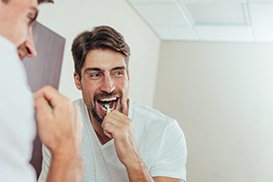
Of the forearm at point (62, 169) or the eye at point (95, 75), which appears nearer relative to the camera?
the forearm at point (62, 169)

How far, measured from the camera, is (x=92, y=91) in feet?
4.87

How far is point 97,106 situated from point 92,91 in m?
0.06

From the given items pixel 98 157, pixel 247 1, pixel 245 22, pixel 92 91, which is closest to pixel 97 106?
pixel 92 91

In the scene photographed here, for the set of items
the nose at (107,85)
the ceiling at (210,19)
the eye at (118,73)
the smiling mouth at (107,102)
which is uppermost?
the ceiling at (210,19)

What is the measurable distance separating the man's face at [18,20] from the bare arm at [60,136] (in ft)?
0.36

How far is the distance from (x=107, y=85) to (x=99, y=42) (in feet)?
0.55

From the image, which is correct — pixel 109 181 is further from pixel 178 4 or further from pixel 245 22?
pixel 245 22

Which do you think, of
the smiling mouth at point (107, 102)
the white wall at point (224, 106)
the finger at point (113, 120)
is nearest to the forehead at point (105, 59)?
the smiling mouth at point (107, 102)

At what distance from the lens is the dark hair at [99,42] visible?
1484mm

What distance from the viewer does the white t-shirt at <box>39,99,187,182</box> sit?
133cm

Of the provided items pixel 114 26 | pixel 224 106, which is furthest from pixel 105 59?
pixel 224 106

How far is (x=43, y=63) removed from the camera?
2305 millimetres

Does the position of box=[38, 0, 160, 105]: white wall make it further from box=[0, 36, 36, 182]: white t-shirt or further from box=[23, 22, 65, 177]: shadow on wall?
box=[0, 36, 36, 182]: white t-shirt

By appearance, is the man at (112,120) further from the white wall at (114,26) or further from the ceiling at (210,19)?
the ceiling at (210,19)
